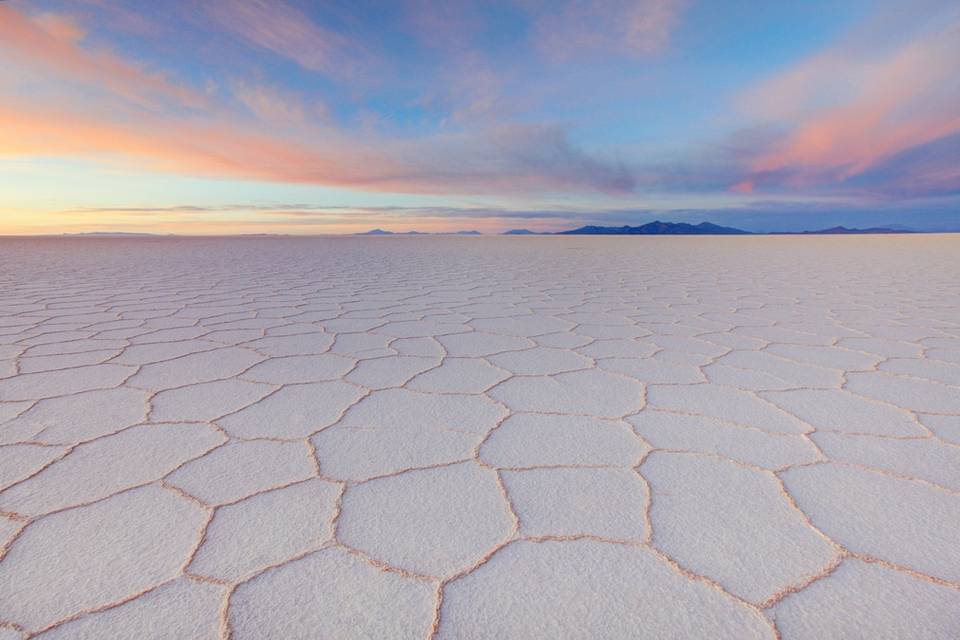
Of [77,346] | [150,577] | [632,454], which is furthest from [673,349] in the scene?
[77,346]

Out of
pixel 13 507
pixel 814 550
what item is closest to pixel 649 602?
pixel 814 550

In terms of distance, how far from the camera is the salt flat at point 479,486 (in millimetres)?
747

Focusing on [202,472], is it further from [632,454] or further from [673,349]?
[673,349]

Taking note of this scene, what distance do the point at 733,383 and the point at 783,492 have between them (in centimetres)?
73

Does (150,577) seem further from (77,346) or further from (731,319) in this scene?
(731,319)

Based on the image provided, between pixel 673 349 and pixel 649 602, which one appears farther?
pixel 673 349

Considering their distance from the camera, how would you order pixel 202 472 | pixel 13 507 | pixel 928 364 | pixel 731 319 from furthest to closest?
pixel 731 319
pixel 928 364
pixel 202 472
pixel 13 507

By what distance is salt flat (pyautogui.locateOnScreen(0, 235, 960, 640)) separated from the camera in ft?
2.45

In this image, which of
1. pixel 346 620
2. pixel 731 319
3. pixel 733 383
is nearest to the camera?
pixel 346 620

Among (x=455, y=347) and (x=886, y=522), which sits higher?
(x=886, y=522)

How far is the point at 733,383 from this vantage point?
5.68 ft

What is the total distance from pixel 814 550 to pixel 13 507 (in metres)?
1.33

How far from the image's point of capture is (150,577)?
80cm

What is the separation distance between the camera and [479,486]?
1.08 metres
